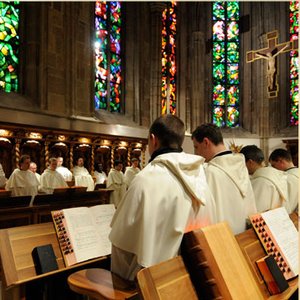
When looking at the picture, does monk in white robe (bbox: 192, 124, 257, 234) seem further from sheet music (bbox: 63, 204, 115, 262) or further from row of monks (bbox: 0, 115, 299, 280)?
sheet music (bbox: 63, 204, 115, 262)

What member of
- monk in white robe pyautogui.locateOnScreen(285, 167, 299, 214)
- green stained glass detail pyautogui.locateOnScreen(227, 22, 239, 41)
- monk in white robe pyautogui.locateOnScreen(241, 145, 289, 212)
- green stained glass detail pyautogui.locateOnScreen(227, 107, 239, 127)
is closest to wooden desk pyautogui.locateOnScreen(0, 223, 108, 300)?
monk in white robe pyautogui.locateOnScreen(241, 145, 289, 212)

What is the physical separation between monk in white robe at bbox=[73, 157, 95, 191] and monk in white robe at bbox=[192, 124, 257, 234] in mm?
7592

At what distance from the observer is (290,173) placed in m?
4.34

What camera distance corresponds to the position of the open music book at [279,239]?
226 cm

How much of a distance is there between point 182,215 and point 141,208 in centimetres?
23

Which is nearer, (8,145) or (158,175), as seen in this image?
(158,175)

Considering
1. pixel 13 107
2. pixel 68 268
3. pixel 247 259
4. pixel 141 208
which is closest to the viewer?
pixel 141 208

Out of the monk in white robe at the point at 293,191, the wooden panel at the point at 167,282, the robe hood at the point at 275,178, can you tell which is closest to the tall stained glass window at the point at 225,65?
the monk in white robe at the point at 293,191

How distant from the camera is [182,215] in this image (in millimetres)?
1820

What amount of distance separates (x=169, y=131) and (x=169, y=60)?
13.5 metres

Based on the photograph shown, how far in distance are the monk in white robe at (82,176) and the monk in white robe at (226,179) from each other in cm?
759

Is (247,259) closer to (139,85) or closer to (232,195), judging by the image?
(232,195)

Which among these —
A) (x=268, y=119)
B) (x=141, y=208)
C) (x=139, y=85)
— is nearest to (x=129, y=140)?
(x=139, y=85)

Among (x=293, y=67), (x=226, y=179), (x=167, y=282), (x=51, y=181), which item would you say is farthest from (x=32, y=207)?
(x=293, y=67)
